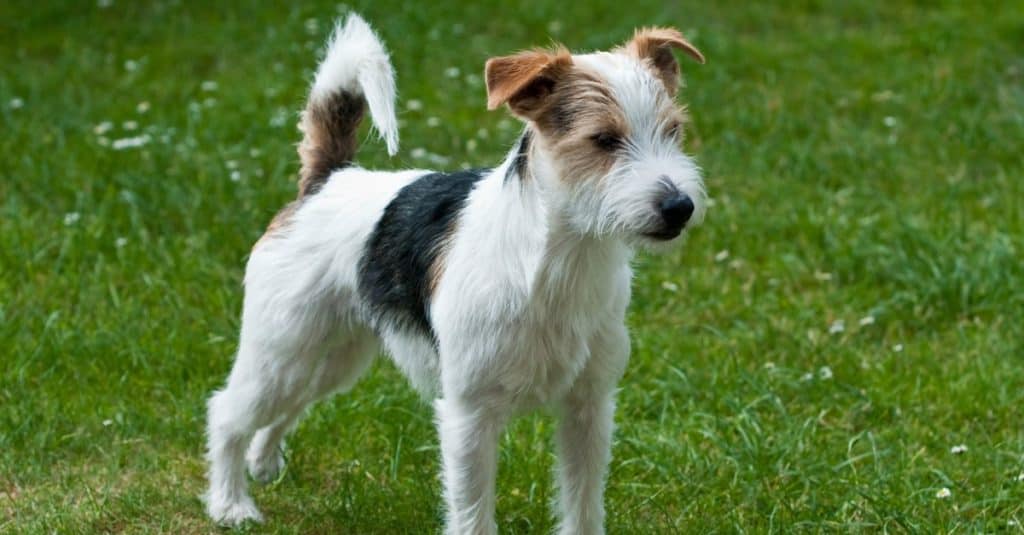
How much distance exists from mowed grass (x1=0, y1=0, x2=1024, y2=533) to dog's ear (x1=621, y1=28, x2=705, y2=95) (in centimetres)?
138

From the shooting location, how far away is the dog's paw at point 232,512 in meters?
4.57

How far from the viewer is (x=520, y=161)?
3.83 m

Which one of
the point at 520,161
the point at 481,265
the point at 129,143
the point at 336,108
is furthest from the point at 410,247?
the point at 129,143

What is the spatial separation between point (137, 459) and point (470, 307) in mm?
1656

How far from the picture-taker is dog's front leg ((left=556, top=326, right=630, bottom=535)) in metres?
4.03

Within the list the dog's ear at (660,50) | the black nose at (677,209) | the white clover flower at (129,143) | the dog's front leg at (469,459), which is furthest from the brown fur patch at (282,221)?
the white clover flower at (129,143)

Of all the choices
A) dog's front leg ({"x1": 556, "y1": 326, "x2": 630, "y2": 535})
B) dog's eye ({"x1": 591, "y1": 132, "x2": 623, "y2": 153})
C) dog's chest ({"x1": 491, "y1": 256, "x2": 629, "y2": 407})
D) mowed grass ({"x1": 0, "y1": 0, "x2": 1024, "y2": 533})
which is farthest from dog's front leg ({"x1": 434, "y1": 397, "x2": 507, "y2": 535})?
dog's eye ({"x1": 591, "y1": 132, "x2": 623, "y2": 153})

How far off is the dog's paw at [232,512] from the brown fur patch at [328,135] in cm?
98

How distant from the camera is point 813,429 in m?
5.10

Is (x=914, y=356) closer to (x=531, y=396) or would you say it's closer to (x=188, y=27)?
(x=531, y=396)

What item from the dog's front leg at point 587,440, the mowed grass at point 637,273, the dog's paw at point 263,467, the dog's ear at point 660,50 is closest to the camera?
the dog's ear at point 660,50

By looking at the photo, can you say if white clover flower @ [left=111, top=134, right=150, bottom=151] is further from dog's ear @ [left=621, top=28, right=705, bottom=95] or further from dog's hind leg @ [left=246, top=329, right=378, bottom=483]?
dog's ear @ [left=621, top=28, right=705, bottom=95]

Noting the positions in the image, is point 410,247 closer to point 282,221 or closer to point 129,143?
point 282,221

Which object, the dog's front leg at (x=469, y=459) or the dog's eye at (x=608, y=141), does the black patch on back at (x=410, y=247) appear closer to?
the dog's front leg at (x=469, y=459)
